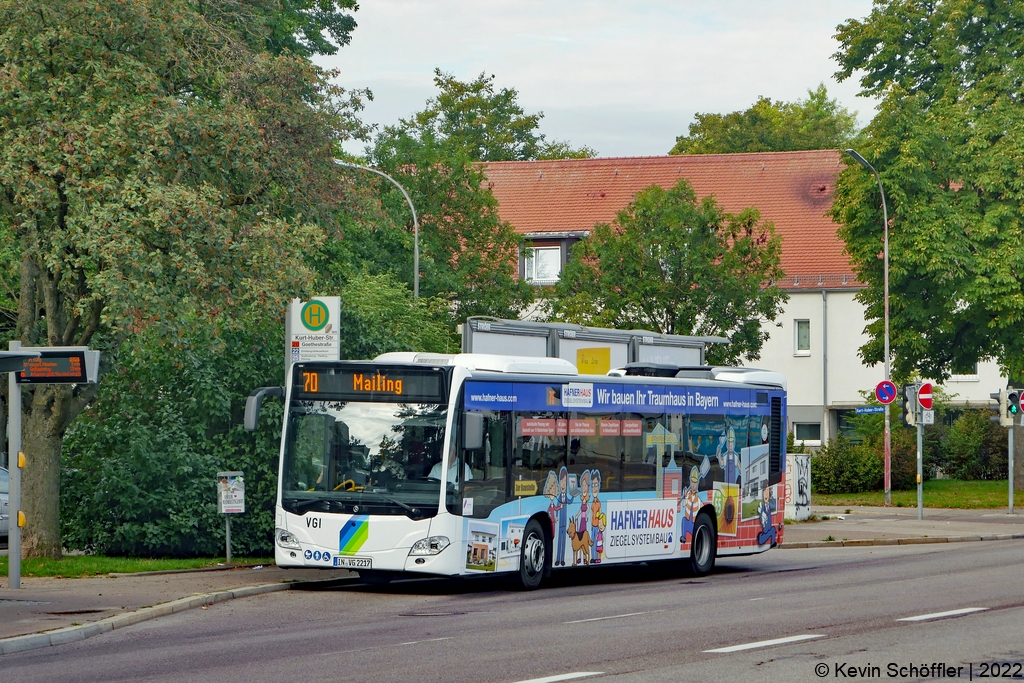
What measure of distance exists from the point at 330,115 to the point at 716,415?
703cm

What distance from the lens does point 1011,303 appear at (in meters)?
43.4

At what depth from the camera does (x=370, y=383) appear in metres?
17.9

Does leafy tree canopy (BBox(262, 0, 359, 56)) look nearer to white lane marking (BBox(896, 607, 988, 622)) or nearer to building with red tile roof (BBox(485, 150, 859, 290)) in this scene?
building with red tile roof (BBox(485, 150, 859, 290))

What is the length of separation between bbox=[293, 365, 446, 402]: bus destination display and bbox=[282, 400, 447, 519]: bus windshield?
0.30 feet

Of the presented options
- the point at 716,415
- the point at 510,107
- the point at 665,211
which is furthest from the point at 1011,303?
the point at 510,107

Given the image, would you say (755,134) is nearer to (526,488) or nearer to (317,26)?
(317,26)

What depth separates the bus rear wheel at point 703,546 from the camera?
2183 cm

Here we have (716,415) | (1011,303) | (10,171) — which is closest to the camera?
(10,171)

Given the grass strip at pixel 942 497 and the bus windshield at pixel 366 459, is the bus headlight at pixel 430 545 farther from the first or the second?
the grass strip at pixel 942 497

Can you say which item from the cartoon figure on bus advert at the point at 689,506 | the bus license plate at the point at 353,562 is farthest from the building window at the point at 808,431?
the bus license plate at the point at 353,562

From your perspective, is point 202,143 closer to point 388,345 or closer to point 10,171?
point 10,171

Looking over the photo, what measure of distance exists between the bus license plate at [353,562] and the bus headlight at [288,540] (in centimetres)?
54

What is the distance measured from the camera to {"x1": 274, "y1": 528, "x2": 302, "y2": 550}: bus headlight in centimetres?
1775

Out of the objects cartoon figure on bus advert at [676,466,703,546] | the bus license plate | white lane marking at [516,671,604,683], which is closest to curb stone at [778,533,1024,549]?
cartoon figure on bus advert at [676,466,703,546]
